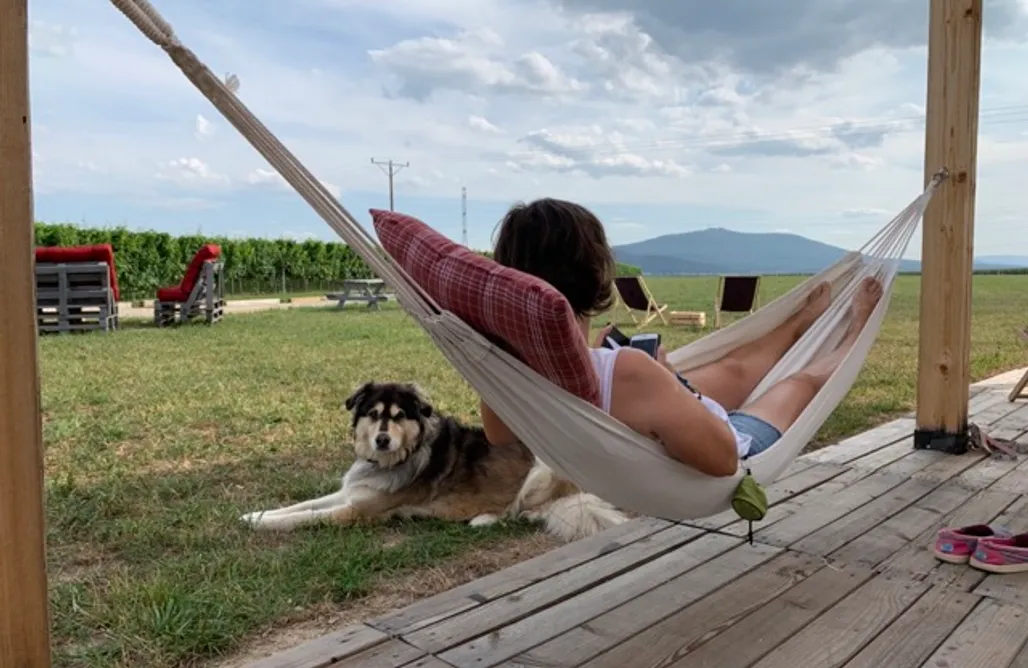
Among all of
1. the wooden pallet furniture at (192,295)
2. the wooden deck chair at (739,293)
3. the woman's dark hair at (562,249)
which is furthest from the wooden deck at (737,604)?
the wooden pallet furniture at (192,295)

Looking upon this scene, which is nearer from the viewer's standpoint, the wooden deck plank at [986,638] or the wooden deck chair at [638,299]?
the wooden deck plank at [986,638]

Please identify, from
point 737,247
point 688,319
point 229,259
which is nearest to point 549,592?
point 688,319

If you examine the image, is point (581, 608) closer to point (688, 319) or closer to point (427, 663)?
point (427, 663)

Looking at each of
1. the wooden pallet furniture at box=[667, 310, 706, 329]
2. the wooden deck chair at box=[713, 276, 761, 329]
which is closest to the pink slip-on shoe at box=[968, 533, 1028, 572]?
the wooden deck chair at box=[713, 276, 761, 329]

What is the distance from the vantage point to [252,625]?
168 cm

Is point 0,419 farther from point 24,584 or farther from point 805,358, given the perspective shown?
point 805,358

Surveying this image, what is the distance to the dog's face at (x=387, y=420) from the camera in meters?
2.61

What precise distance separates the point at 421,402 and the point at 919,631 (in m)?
1.71

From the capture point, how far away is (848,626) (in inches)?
60.9

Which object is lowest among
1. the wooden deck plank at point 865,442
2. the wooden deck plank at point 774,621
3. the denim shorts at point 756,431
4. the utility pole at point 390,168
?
the wooden deck plank at point 774,621

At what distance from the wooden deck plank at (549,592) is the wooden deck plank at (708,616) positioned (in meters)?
0.18

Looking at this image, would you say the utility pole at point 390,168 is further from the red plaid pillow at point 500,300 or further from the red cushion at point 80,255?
the red plaid pillow at point 500,300

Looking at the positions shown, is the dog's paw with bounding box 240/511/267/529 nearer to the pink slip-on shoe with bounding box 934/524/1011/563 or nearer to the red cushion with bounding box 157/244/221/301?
the pink slip-on shoe with bounding box 934/524/1011/563

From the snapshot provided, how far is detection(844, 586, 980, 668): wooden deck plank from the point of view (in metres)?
1.41
